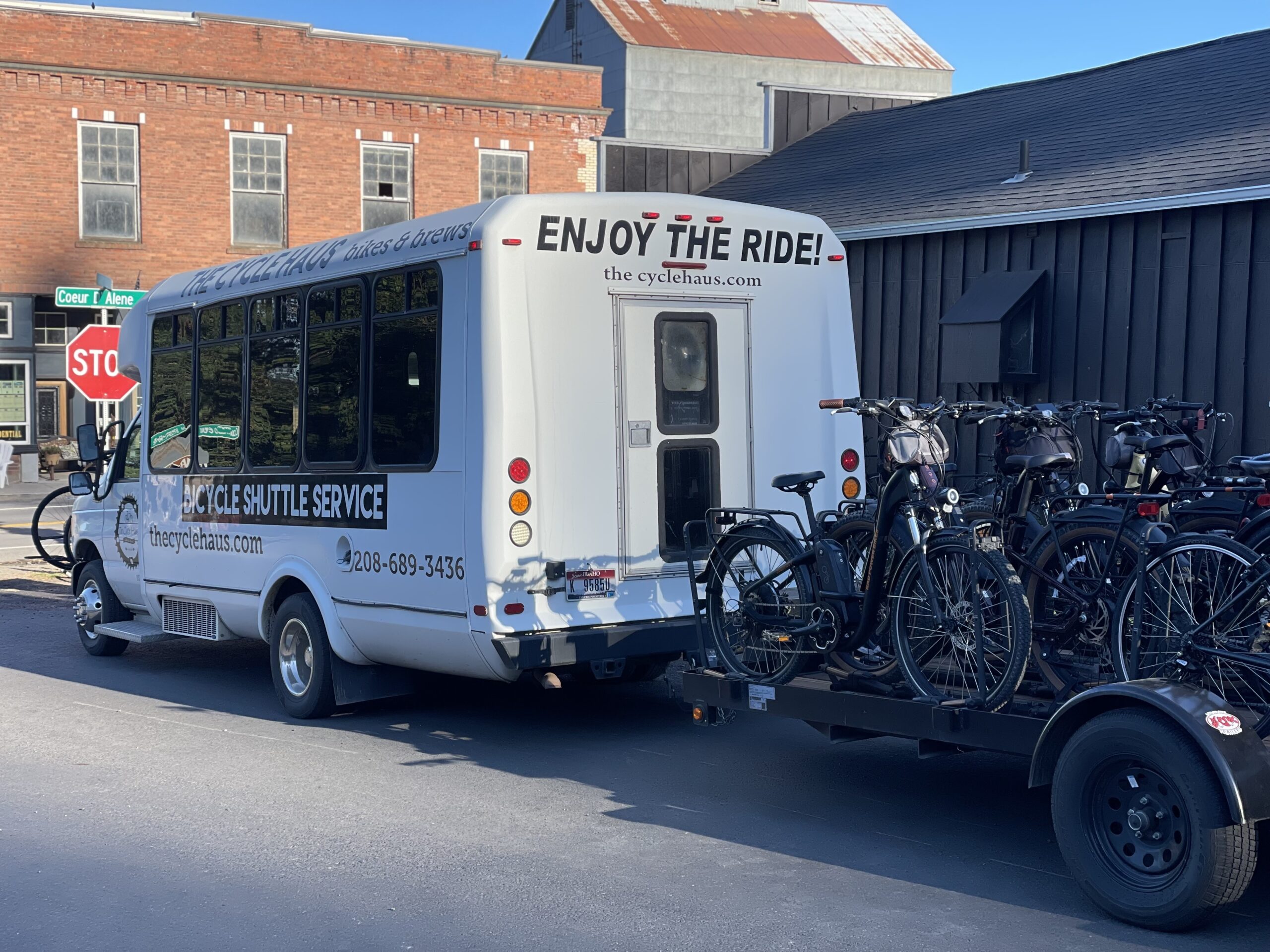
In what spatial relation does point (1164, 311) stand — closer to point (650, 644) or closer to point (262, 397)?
point (650, 644)

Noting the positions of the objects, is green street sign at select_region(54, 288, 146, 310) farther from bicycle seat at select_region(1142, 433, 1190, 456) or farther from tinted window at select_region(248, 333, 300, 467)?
bicycle seat at select_region(1142, 433, 1190, 456)

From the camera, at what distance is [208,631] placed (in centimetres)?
984

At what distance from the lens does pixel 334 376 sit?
28.4 ft

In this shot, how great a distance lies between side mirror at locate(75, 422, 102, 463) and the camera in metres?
10.9

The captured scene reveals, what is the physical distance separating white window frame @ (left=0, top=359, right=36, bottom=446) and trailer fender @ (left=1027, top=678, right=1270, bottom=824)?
27739mm

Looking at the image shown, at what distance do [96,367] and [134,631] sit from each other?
7419 mm

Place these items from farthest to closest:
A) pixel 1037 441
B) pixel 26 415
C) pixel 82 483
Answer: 1. pixel 26 415
2. pixel 82 483
3. pixel 1037 441

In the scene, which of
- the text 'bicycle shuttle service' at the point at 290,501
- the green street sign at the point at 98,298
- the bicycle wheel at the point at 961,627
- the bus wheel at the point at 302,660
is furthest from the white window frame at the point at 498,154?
the bicycle wheel at the point at 961,627

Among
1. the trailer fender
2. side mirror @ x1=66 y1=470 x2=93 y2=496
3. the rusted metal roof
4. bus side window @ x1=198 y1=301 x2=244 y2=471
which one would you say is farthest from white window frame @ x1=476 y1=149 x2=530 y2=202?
the trailer fender

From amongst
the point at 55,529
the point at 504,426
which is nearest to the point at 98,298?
the point at 55,529

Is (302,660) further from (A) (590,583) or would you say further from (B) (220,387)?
(A) (590,583)

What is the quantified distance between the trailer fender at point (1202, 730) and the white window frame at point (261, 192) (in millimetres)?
27030

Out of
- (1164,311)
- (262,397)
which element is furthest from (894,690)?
(1164,311)

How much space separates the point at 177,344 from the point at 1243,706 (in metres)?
7.45
